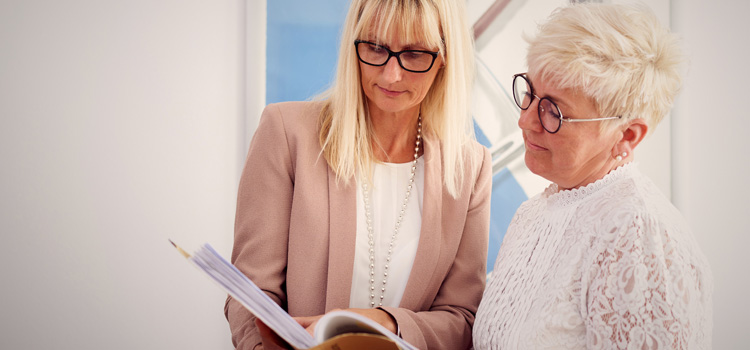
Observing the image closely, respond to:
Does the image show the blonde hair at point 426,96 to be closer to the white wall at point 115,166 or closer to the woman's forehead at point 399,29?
the woman's forehead at point 399,29

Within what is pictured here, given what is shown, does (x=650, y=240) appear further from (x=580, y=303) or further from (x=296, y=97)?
(x=296, y=97)

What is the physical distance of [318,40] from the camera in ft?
7.21

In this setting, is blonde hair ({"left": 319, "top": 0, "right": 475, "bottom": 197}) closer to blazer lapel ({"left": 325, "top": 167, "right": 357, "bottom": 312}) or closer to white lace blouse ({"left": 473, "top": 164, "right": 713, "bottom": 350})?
blazer lapel ({"left": 325, "top": 167, "right": 357, "bottom": 312})

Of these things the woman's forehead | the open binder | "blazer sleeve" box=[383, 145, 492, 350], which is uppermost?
the woman's forehead

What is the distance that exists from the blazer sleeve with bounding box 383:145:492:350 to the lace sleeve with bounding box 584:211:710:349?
1.57 feet

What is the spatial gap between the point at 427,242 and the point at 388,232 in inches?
5.0

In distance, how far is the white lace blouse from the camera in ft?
3.05

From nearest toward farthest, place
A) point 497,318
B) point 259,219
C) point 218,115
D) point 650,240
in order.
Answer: point 650,240
point 497,318
point 259,219
point 218,115

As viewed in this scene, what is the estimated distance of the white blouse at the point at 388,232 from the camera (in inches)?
59.8

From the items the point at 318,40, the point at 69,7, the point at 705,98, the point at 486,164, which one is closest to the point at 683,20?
the point at 705,98

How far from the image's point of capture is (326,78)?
223cm

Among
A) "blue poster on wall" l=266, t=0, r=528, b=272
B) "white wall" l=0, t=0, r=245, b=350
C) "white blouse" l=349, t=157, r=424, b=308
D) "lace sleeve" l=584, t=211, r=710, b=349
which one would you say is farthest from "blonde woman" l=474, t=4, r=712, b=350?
"white wall" l=0, t=0, r=245, b=350

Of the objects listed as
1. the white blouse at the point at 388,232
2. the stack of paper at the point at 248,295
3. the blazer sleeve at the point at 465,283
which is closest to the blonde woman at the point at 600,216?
the blazer sleeve at the point at 465,283

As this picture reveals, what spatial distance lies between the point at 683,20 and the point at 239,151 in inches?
78.2
